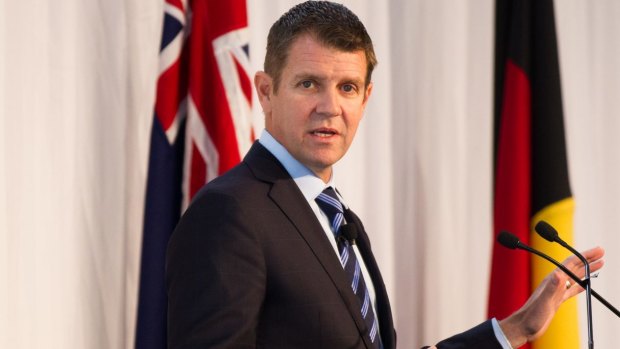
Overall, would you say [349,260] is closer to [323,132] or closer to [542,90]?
[323,132]

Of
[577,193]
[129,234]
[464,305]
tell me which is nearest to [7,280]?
[129,234]

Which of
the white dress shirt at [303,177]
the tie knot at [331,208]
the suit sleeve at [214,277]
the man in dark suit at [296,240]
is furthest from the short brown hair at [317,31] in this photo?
the suit sleeve at [214,277]

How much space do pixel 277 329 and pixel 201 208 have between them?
0.27 meters

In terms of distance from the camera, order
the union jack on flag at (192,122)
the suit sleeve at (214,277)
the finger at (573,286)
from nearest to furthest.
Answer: the suit sleeve at (214,277), the finger at (573,286), the union jack on flag at (192,122)

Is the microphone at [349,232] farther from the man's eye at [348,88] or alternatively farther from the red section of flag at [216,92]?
the red section of flag at [216,92]

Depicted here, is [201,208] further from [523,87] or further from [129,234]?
[523,87]

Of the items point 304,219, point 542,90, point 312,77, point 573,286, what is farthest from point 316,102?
point 542,90

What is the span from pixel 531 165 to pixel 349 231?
1662 millimetres

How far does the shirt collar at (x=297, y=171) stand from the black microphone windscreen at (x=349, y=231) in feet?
0.31

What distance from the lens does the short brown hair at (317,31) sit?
1929mm

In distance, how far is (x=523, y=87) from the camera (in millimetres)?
3367

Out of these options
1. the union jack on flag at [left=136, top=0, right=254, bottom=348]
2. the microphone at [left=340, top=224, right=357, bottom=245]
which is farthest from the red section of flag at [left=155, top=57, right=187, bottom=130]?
the microphone at [left=340, top=224, right=357, bottom=245]

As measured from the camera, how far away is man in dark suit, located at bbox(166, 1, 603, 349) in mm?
1646

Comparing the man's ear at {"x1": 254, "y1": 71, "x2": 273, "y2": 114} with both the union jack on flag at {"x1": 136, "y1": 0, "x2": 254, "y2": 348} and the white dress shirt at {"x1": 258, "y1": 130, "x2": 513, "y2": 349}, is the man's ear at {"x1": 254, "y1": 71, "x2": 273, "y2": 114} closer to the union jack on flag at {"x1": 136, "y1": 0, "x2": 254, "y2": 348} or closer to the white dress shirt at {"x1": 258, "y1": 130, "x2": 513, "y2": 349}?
the white dress shirt at {"x1": 258, "y1": 130, "x2": 513, "y2": 349}
